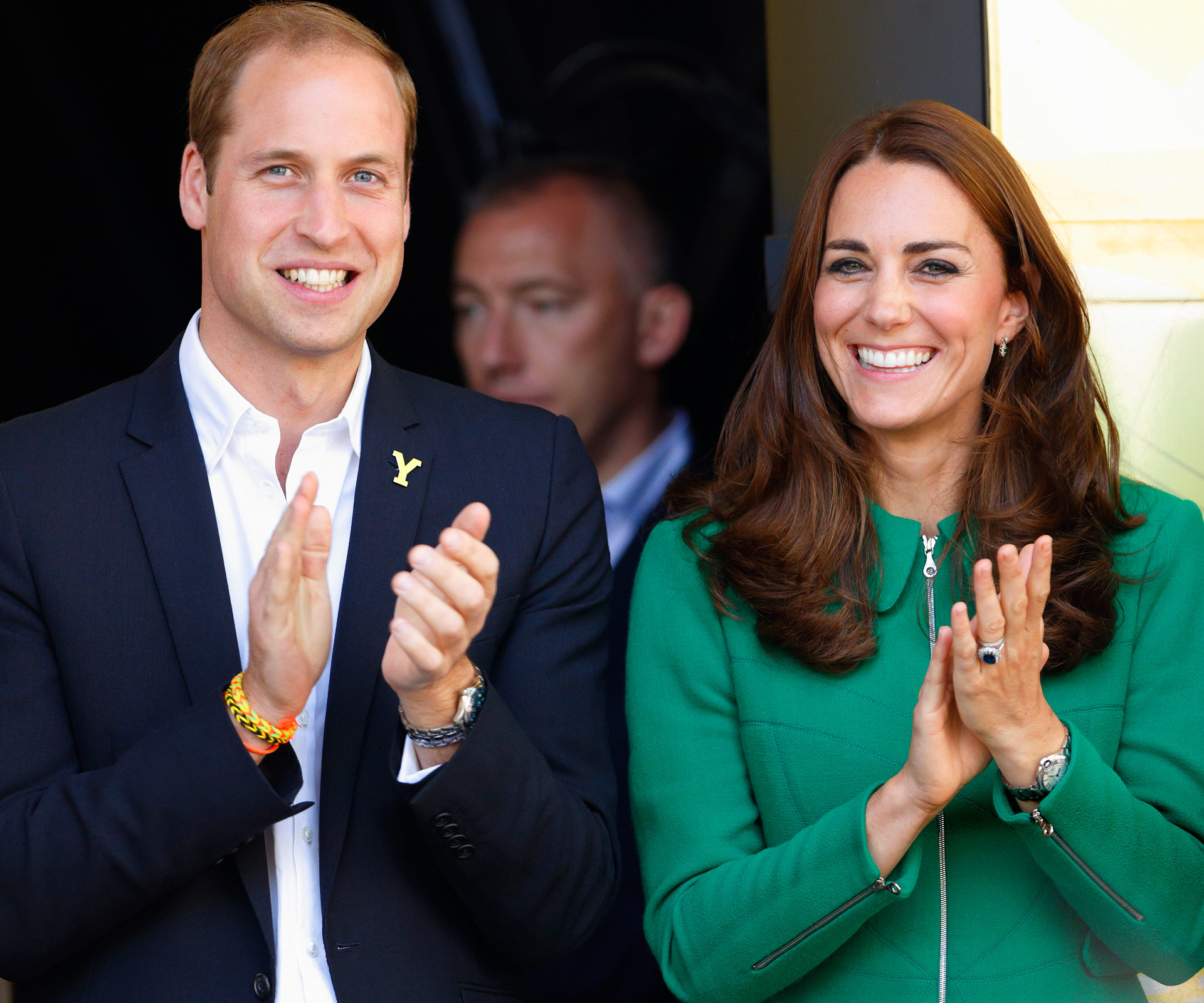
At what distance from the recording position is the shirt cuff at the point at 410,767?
181cm

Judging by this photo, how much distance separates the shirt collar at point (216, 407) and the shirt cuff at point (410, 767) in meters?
0.53

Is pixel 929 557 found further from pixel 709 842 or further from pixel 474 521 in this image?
pixel 474 521

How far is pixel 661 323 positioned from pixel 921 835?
69.6 inches

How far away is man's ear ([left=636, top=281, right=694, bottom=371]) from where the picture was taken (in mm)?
3338

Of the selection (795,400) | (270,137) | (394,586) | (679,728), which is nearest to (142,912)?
(394,586)

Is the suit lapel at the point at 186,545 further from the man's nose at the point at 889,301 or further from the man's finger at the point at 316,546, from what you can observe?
the man's nose at the point at 889,301

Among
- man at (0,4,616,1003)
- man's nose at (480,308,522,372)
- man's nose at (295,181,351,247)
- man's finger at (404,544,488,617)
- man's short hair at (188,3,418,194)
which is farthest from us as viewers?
man's nose at (480,308,522,372)

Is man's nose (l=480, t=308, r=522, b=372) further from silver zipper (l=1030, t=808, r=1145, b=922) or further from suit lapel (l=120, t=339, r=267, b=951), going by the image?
silver zipper (l=1030, t=808, r=1145, b=922)

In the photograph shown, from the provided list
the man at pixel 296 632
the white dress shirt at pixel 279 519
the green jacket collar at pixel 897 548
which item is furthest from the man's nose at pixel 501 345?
the green jacket collar at pixel 897 548

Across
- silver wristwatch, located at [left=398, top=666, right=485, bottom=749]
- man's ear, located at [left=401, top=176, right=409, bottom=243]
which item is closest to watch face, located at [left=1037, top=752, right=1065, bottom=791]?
silver wristwatch, located at [left=398, top=666, right=485, bottom=749]

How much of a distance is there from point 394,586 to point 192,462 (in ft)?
1.72

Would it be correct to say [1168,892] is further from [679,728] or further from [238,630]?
[238,630]

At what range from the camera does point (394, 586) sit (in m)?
1.65

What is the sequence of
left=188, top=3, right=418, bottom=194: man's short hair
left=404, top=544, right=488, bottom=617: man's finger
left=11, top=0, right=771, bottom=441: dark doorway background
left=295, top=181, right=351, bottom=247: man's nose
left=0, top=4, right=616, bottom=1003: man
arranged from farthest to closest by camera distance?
left=11, top=0, right=771, bottom=441: dark doorway background
left=188, top=3, right=418, bottom=194: man's short hair
left=295, top=181, right=351, bottom=247: man's nose
left=0, top=4, right=616, bottom=1003: man
left=404, top=544, right=488, bottom=617: man's finger
